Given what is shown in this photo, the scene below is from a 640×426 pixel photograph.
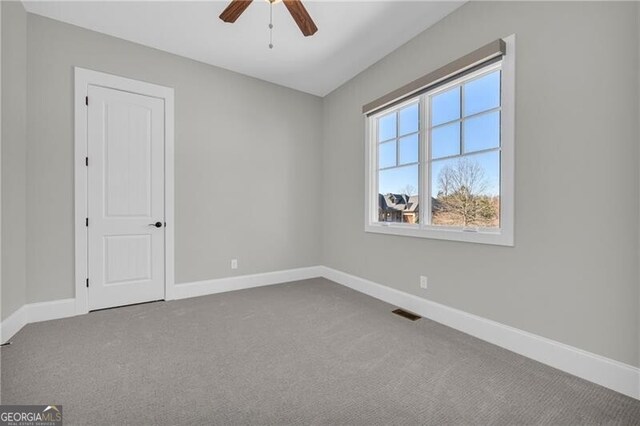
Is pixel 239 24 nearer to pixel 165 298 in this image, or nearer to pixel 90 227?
pixel 90 227

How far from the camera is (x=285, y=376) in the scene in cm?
182

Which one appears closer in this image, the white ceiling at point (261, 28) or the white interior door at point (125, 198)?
the white ceiling at point (261, 28)

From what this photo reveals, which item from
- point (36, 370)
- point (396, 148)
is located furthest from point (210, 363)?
point (396, 148)

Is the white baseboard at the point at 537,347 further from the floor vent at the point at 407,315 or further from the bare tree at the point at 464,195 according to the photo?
the bare tree at the point at 464,195

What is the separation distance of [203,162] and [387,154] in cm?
229

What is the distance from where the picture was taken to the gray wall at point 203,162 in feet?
8.82

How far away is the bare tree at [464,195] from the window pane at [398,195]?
311 millimetres

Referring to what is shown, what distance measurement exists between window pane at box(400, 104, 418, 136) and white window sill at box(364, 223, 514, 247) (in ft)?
3.54

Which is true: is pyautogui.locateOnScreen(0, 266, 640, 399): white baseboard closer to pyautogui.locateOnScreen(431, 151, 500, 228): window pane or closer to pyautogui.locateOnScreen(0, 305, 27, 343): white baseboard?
pyautogui.locateOnScreen(0, 305, 27, 343): white baseboard

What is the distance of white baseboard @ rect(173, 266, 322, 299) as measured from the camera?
3.43 meters

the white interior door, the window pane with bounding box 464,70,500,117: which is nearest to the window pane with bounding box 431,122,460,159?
the window pane with bounding box 464,70,500,117

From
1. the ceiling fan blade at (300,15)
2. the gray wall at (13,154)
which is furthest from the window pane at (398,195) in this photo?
the gray wall at (13,154)

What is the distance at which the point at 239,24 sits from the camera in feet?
9.20

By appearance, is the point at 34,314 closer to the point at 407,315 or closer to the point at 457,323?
the point at 407,315
